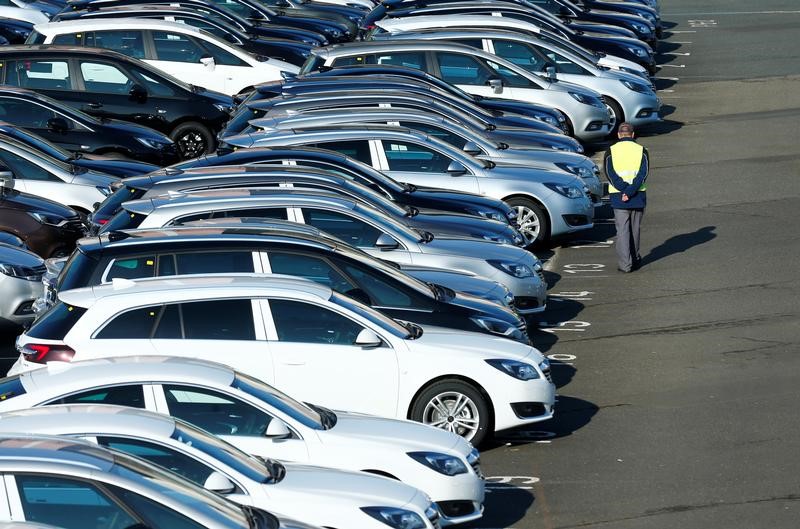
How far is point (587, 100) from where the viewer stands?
2359 cm

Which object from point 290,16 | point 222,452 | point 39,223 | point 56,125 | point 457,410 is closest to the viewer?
point 222,452

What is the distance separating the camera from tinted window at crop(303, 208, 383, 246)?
14.7 m

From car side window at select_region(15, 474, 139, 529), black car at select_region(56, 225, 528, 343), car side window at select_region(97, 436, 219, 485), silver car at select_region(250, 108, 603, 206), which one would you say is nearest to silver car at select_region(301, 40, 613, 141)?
silver car at select_region(250, 108, 603, 206)

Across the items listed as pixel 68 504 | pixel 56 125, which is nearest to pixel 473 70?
pixel 56 125

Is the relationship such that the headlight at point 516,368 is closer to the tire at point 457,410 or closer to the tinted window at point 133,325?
the tire at point 457,410

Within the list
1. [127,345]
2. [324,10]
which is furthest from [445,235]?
[324,10]

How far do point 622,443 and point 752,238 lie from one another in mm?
7351

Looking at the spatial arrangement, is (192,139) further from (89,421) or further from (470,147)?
(89,421)

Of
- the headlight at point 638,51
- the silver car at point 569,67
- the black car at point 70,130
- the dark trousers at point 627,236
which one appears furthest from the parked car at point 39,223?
the headlight at point 638,51

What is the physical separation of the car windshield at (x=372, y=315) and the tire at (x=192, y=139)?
416 inches

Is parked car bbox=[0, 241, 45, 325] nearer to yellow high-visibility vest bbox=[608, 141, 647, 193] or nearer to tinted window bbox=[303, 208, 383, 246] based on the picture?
tinted window bbox=[303, 208, 383, 246]

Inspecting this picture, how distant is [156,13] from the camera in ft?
83.4

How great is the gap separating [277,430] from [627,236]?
8526mm

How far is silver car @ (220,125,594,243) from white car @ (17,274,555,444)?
248 inches
